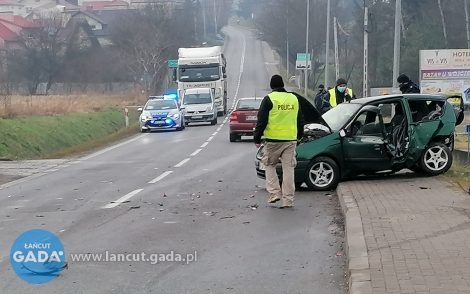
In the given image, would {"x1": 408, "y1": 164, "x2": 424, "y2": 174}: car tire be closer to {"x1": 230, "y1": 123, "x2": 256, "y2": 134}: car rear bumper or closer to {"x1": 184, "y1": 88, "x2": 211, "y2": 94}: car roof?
{"x1": 230, "y1": 123, "x2": 256, "y2": 134}: car rear bumper

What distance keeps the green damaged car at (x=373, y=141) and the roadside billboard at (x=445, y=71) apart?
2241 cm

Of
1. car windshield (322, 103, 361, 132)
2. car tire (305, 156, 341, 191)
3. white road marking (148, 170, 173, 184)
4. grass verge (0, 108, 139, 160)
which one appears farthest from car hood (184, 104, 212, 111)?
car tire (305, 156, 341, 191)

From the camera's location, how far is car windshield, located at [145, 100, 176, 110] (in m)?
36.8

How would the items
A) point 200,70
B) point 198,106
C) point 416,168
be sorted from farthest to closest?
point 200,70
point 198,106
point 416,168

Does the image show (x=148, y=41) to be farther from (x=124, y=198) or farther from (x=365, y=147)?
(x=124, y=198)

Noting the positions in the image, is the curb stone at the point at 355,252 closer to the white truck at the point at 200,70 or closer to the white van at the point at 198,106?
the white van at the point at 198,106

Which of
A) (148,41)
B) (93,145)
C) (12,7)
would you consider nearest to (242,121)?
(93,145)

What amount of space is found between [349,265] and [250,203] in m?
5.13

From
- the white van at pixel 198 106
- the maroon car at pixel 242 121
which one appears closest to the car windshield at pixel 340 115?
the maroon car at pixel 242 121

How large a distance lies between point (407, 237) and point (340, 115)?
19.9ft

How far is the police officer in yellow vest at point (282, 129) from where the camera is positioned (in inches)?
452

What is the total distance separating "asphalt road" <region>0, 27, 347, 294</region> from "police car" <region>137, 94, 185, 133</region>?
16.4 metres

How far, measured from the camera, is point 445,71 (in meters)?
36.3

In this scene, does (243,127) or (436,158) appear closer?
(436,158)
